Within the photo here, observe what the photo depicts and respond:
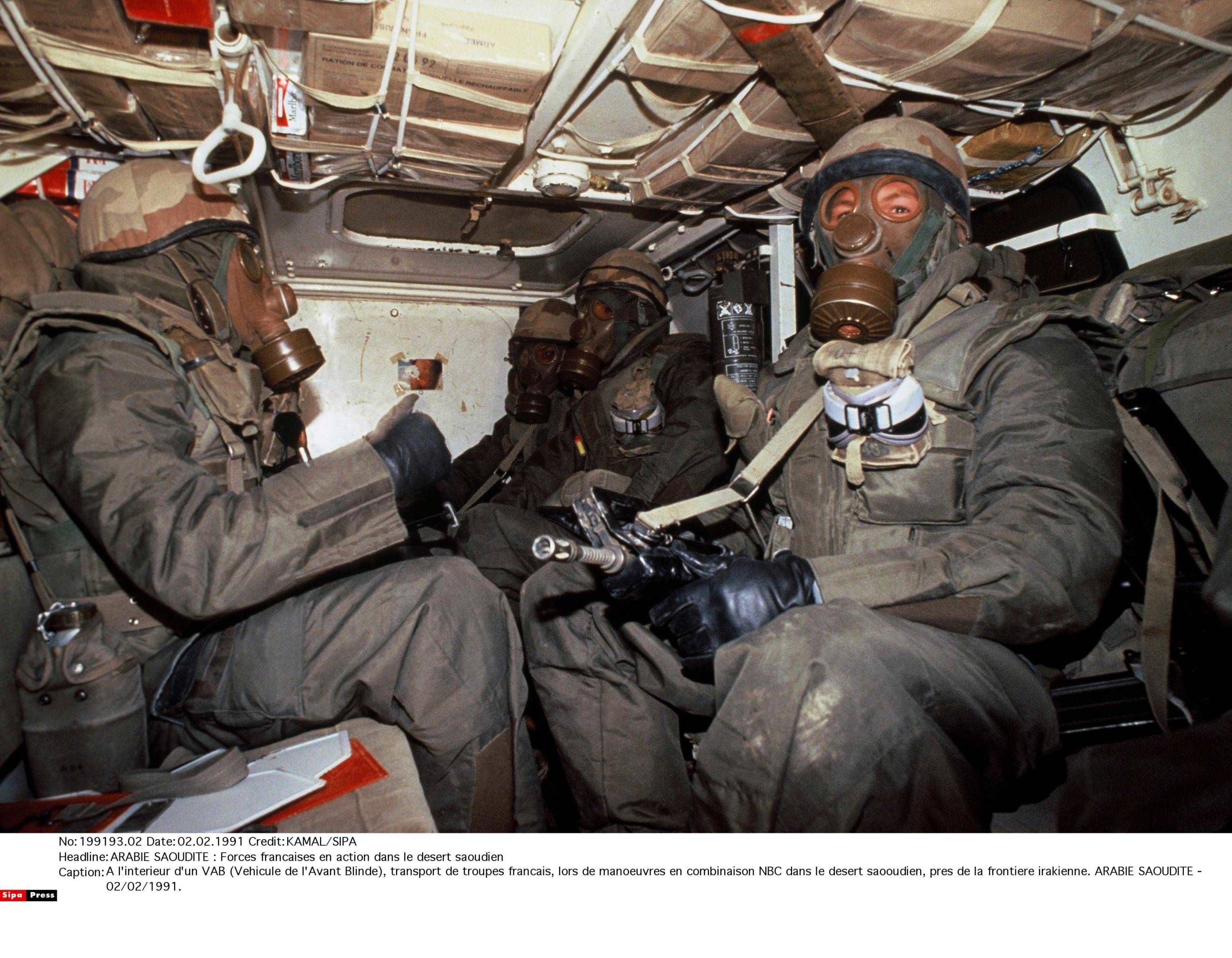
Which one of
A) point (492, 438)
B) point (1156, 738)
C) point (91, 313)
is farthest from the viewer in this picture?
point (492, 438)

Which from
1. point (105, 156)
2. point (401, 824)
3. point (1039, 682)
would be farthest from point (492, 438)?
point (1039, 682)

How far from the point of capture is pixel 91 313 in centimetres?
187

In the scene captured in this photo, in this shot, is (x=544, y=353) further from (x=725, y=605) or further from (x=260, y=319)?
(x=725, y=605)

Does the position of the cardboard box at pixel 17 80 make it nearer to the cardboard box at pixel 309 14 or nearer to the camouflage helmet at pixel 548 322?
the cardboard box at pixel 309 14

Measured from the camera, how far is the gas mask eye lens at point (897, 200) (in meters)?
2.06

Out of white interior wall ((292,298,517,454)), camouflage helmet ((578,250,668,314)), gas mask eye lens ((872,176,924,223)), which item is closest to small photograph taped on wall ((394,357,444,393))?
white interior wall ((292,298,517,454))

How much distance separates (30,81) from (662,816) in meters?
2.89

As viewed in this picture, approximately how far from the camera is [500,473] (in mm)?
4633

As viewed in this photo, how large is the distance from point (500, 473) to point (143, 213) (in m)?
2.71

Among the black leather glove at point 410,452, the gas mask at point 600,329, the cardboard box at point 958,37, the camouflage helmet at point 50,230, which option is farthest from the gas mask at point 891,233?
the camouflage helmet at point 50,230

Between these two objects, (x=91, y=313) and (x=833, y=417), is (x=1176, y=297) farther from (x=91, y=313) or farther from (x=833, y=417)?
(x=91, y=313)

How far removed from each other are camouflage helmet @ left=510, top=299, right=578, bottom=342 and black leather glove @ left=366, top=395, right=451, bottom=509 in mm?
2390
